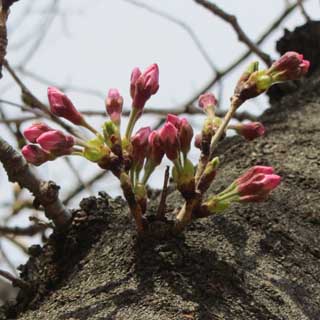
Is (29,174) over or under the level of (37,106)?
under

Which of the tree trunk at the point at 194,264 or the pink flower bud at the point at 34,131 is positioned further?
the pink flower bud at the point at 34,131

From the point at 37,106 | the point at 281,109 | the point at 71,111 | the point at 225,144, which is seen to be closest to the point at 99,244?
the point at 71,111

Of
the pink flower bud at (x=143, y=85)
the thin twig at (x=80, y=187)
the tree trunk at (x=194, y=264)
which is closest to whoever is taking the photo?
the tree trunk at (x=194, y=264)

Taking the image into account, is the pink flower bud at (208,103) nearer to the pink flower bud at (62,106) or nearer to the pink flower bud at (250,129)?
the pink flower bud at (250,129)

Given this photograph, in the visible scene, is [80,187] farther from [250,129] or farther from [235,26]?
[250,129]

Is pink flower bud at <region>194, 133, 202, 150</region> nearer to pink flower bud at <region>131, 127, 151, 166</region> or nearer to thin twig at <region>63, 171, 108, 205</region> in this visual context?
pink flower bud at <region>131, 127, 151, 166</region>

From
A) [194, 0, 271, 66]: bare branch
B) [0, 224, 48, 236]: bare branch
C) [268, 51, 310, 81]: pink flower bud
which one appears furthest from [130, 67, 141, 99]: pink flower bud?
[0, 224, 48, 236]: bare branch

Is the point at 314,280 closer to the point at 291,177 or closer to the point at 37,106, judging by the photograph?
the point at 291,177

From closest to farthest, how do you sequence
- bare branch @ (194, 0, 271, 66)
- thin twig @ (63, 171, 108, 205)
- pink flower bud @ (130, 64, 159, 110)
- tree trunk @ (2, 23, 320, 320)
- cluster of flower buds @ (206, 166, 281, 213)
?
tree trunk @ (2, 23, 320, 320) < cluster of flower buds @ (206, 166, 281, 213) < pink flower bud @ (130, 64, 159, 110) < bare branch @ (194, 0, 271, 66) < thin twig @ (63, 171, 108, 205)

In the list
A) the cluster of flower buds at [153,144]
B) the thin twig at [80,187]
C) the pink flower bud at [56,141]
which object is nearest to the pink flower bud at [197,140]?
the cluster of flower buds at [153,144]
